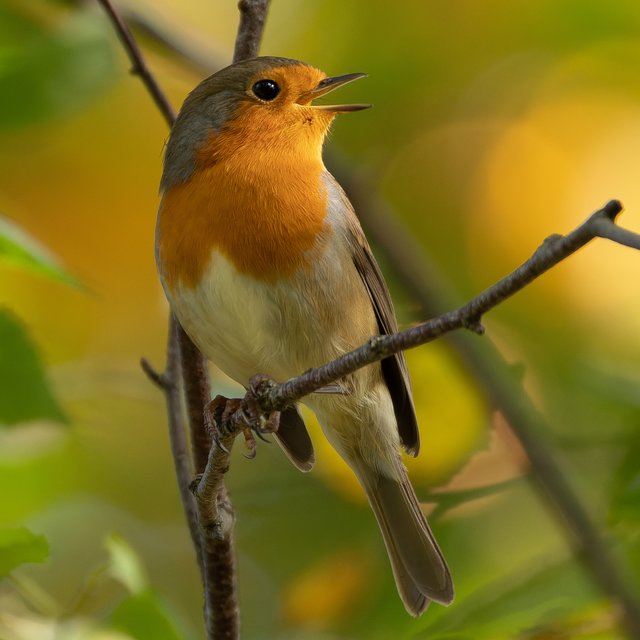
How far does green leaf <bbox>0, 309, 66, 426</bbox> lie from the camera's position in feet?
8.82

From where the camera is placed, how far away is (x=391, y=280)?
433 cm

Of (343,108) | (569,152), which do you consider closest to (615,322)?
(569,152)

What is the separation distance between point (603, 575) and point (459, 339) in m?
1.13

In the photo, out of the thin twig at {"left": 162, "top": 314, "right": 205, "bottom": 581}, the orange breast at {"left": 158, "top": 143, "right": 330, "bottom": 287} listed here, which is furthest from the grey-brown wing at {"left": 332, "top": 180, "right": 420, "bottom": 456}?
the thin twig at {"left": 162, "top": 314, "right": 205, "bottom": 581}

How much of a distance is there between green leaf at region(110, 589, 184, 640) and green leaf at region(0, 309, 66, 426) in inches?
23.6

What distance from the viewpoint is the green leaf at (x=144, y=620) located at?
238 cm

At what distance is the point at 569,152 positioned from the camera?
5.37m

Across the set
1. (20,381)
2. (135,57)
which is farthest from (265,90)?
(20,381)

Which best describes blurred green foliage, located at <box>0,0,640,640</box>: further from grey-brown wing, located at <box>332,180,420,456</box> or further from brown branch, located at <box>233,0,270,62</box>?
brown branch, located at <box>233,0,270,62</box>

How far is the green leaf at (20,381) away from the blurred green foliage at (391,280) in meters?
0.68

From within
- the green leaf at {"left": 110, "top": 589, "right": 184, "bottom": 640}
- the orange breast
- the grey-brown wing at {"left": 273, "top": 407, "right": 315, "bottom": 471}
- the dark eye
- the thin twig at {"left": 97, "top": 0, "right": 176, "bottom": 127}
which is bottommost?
the green leaf at {"left": 110, "top": 589, "right": 184, "bottom": 640}

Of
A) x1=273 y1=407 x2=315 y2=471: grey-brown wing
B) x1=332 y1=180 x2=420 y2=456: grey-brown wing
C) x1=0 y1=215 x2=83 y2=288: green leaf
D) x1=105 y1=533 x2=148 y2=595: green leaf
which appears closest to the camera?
x1=0 y1=215 x2=83 y2=288: green leaf

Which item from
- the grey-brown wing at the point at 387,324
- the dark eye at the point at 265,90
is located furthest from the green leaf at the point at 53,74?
the grey-brown wing at the point at 387,324

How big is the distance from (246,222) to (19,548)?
1095mm
